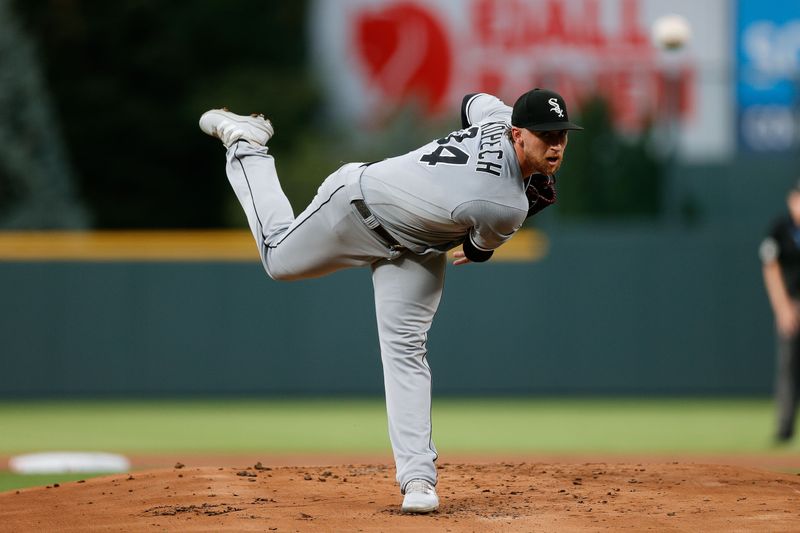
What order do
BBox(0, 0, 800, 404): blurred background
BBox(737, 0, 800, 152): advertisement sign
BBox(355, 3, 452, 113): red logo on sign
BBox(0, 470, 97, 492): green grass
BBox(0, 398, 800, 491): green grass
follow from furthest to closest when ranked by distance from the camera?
BBox(355, 3, 452, 113): red logo on sign
BBox(737, 0, 800, 152): advertisement sign
BBox(0, 0, 800, 404): blurred background
BBox(0, 398, 800, 491): green grass
BBox(0, 470, 97, 492): green grass

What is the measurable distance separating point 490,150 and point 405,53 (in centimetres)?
1468

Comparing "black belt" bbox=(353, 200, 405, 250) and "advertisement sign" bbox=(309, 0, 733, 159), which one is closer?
"black belt" bbox=(353, 200, 405, 250)

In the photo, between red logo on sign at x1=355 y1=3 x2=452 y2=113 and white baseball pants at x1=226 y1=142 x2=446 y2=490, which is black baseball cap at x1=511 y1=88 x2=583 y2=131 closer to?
white baseball pants at x1=226 y1=142 x2=446 y2=490

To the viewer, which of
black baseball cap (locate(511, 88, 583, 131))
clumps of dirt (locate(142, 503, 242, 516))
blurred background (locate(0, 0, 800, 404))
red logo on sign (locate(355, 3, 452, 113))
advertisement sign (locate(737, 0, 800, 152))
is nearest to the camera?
black baseball cap (locate(511, 88, 583, 131))

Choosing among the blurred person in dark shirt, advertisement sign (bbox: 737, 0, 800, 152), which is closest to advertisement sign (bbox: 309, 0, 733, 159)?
advertisement sign (bbox: 737, 0, 800, 152)

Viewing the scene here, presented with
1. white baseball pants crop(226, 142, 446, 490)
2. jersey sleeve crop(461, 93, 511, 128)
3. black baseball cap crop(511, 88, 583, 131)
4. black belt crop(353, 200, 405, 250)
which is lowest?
white baseball pants crop(226, 142, 446, 490)

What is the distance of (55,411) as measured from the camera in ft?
36.1

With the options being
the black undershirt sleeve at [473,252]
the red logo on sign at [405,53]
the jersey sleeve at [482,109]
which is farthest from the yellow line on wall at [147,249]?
the red logo on sign at [405,53]

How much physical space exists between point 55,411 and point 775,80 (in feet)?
23.9

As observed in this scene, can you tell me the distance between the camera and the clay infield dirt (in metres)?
4.83

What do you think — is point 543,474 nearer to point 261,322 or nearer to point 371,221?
point 371,221

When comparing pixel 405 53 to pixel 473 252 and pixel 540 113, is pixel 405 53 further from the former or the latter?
pixel 540 113

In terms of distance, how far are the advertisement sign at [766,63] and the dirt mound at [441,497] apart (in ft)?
23.2

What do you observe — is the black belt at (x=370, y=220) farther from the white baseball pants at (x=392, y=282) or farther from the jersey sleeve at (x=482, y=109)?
the jersey sleeve at (x=482, y=109)
